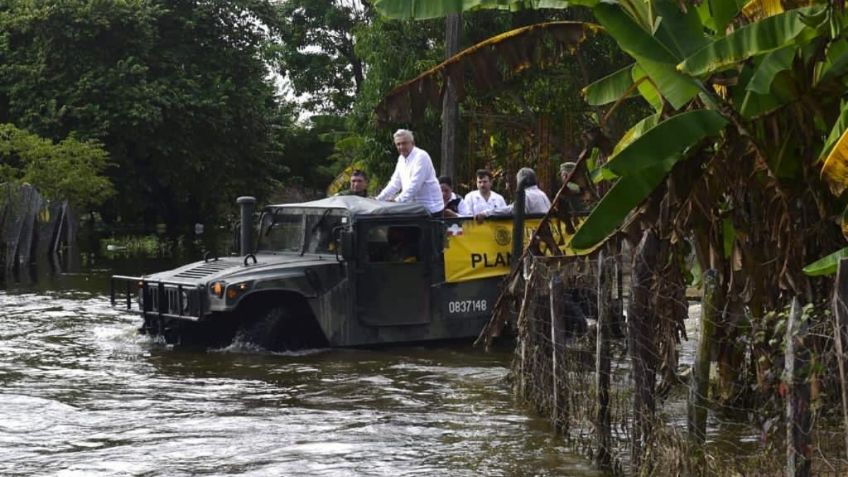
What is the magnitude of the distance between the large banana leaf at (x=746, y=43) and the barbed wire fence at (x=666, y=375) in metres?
1.40

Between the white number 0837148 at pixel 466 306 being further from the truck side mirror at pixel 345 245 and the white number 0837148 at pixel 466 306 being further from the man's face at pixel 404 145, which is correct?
the man's face at pixel 404 145

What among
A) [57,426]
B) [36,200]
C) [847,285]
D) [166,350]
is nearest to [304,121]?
[36,200]

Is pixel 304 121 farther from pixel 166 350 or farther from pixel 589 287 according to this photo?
pixel 589 287

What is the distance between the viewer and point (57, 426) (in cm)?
1098

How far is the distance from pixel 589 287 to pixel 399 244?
4.03 metres

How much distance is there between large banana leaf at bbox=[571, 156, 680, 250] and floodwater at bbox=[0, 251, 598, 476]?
153 cm

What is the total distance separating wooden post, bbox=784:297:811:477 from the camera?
599 cm

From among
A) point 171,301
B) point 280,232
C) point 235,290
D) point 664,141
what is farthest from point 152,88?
point 664,141

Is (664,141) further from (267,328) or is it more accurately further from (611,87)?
(267,328)

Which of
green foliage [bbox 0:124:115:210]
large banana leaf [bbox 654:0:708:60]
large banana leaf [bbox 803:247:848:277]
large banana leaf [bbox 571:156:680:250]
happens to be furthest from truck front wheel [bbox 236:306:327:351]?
green foliage [bbox 0:124:115:210]

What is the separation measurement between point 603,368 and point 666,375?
409mm

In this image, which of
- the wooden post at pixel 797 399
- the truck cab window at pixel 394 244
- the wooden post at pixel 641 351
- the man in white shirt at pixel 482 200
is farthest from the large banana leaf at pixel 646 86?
the man in white shirt at pixel 482 200

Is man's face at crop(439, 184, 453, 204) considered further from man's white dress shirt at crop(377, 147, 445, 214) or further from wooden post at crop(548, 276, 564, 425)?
wooden post at crop(548, 276, 564, 425)

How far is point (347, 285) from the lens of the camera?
14.4 metres
